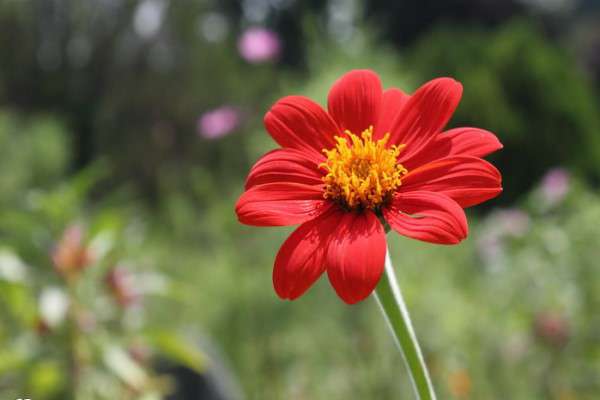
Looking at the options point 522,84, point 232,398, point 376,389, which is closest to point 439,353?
point 376,389

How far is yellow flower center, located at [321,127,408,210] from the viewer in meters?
0.51

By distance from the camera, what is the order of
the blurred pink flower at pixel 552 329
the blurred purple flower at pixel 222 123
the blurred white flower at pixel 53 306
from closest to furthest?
the blurred white flower at pixel 53 306, the blurred pink flower at pixel 552 329, the blurred purple flower at pixel 222 123

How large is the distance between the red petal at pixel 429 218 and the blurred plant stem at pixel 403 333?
3cm

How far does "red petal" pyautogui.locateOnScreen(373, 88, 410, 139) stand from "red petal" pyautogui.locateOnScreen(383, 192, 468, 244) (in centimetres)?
6

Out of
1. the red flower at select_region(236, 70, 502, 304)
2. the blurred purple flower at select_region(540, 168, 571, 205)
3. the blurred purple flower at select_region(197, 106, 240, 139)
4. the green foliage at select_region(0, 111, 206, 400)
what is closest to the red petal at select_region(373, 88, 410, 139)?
the red flower at select_region(236, 70, 502, 304)

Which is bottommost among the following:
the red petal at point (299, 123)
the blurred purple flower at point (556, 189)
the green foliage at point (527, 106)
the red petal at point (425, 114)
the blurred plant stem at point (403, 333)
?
the blurred plant stem at point (403, 333)

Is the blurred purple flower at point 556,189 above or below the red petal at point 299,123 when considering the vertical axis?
above

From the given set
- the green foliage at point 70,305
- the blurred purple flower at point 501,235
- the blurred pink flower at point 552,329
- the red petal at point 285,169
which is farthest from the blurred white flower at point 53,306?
the blurred purple flower at point 501,235

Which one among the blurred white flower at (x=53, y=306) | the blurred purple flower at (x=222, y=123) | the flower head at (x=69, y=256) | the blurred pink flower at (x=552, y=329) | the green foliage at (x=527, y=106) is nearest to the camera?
the blurred white flower at (x=53, y=306)

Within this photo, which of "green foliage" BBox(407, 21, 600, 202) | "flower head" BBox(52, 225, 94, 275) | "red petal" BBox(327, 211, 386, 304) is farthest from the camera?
"green foliage" BBox(407, 21, 600, 202)

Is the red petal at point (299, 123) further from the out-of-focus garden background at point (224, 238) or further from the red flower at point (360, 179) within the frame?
the out-of-focus garden background at point (224, 238)

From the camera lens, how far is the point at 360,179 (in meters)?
0.53

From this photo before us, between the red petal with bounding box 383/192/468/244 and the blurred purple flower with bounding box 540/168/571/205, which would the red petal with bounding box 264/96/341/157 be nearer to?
the red petal with bounding box 383/192/468/244

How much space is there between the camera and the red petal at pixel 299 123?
1.65ft
